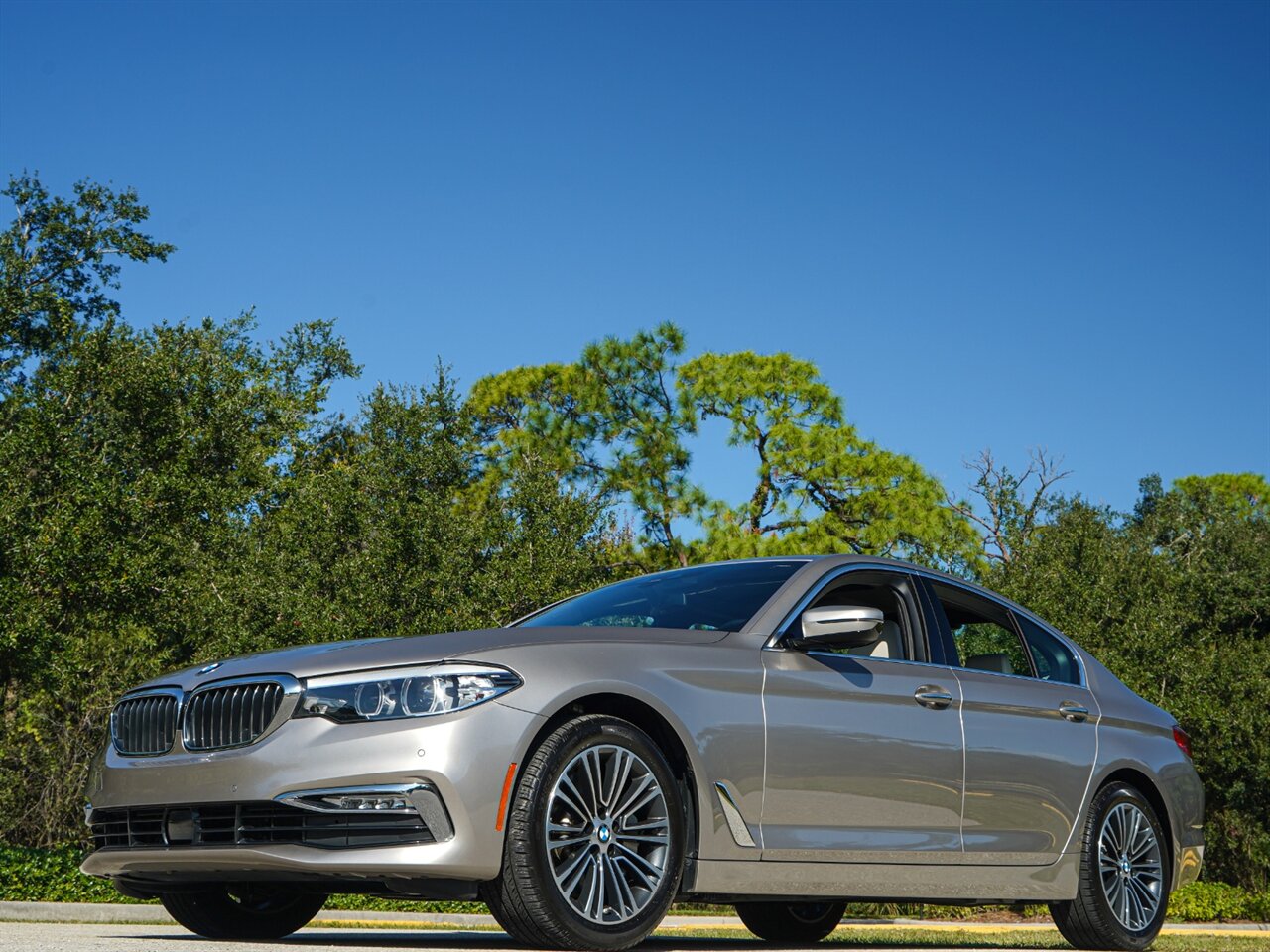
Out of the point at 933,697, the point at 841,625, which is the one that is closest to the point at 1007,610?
the point at 933,697

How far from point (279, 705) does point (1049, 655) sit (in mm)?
4499

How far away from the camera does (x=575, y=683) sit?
5.35 metres

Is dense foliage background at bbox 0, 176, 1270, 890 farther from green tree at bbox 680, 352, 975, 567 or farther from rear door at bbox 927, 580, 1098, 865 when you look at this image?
rear door at bbox 927, 580, 1098, 865

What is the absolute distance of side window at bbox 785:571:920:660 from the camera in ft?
23.3

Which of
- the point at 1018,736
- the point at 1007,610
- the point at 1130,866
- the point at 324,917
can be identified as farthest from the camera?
the point at 324,917

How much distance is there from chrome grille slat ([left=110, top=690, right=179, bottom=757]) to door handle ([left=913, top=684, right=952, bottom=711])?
3222mm

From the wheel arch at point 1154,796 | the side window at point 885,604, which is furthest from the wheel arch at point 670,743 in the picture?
the wheel arch at point 1154,796

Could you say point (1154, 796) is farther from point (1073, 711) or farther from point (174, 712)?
point (174, 712)

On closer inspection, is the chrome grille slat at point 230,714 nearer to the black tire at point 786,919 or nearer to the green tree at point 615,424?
the black tire at point 786,919

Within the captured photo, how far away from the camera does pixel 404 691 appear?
5.17 meters

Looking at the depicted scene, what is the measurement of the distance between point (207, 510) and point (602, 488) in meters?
11.7

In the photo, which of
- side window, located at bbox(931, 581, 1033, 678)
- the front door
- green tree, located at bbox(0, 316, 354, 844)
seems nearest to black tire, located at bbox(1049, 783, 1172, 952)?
side window, located at bbox(931, 581, 1033, 678)

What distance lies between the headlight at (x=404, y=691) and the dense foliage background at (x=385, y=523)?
56.2 feet

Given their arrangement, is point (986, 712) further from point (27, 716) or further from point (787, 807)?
point (27, 716)
